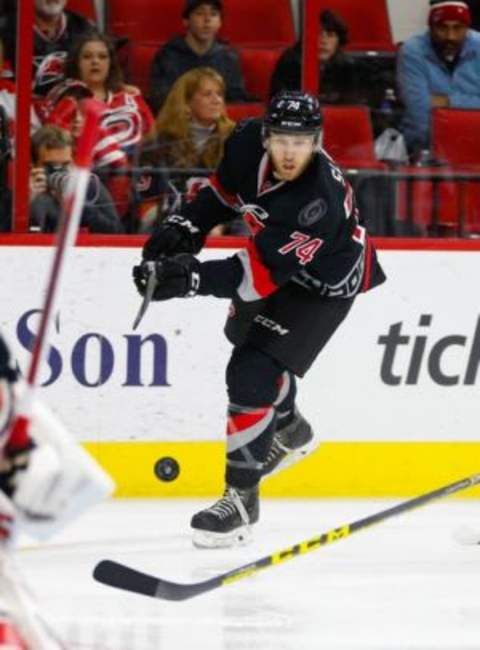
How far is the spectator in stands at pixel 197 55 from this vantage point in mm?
5684

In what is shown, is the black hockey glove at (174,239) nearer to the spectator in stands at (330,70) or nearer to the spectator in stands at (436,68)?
the spectator in stands at (330,70)

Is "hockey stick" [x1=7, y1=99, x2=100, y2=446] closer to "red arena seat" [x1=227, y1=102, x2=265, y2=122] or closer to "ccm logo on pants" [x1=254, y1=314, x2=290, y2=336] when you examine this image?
"ccm logo on pants" [x1=254, y1=314, x2=290, y2=336]

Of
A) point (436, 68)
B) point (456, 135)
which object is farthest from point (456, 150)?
point (436, 68)

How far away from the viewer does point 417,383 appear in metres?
5.79

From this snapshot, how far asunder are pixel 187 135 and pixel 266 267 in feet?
3.37

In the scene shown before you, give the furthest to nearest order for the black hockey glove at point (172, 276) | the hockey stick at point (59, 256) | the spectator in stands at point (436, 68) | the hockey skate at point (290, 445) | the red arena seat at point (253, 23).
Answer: the spectator in stands at point (436, 68)
the red arena seat at point (253, 23)
the hockey skate at point (290, 445)
the black hockey glove at point (172, 276)
the hockey stick at point (59, 256)

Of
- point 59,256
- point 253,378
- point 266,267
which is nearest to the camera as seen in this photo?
point 59,256

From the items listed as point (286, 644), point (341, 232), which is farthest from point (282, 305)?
point (286, 644)

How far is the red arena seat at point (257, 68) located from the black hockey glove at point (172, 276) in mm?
Result: 1098

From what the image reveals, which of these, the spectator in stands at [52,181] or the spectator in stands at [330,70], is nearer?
the spectator in stands at [52,181]

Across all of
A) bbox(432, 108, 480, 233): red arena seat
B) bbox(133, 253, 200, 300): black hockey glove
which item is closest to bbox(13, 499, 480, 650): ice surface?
bbox(133, 253, 200, 300): black hockey glove

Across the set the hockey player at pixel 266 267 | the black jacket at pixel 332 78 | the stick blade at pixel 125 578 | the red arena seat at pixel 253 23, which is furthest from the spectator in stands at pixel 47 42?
the stick blade at pixel 125 578

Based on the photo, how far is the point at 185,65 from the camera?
5707 millimetres

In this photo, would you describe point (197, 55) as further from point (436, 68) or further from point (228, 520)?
point (228, 520)
